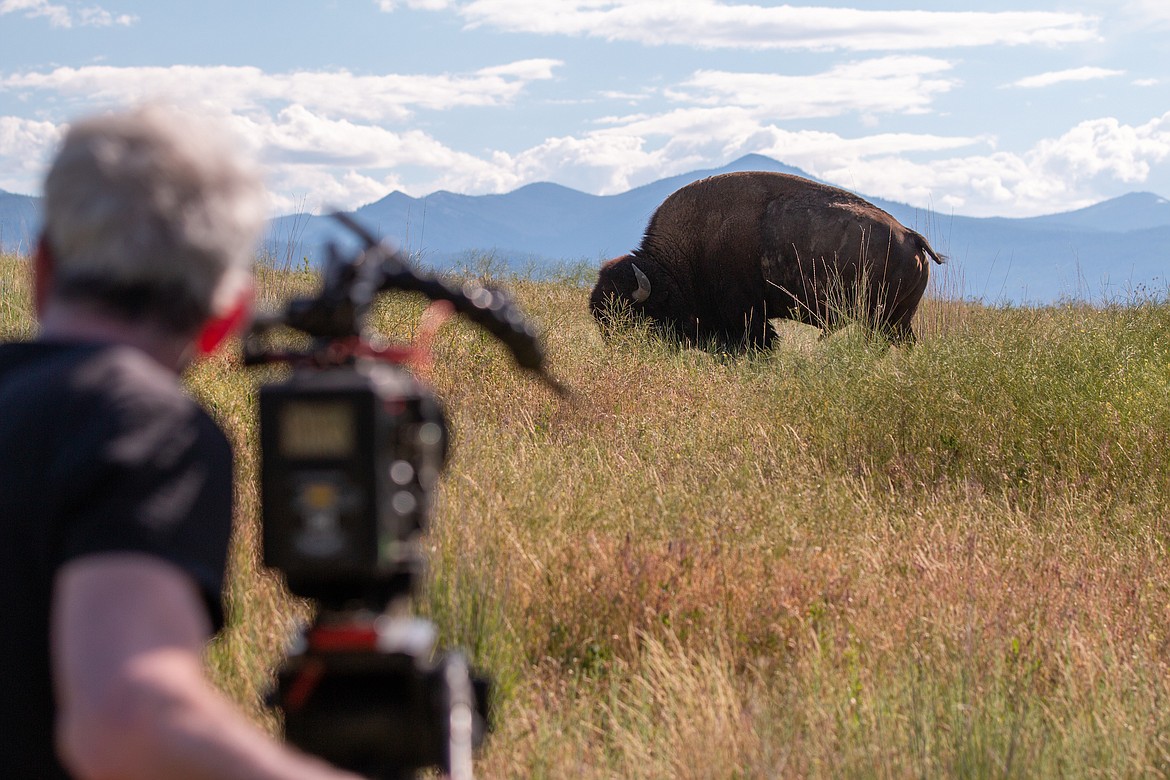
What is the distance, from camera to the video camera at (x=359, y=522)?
1.11 m

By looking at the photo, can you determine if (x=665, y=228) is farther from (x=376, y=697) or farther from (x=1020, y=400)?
(x=376, y=697)

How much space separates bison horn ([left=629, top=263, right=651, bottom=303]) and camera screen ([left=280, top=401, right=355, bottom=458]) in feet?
38.7

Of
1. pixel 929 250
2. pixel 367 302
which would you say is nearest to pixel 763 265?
pixel 929 250

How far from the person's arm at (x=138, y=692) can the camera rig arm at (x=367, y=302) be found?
0.37m

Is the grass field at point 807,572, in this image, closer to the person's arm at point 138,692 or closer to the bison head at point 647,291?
the person's arm at point 138,692

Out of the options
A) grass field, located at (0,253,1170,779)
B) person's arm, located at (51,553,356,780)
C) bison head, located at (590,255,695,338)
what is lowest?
grass field, located at (0,253,1170,779)

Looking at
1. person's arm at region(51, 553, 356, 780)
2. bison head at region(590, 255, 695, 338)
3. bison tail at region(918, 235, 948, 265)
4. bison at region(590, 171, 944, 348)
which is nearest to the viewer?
person's arm at region(51, 553, 356, 780)

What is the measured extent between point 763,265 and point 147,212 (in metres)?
11.4

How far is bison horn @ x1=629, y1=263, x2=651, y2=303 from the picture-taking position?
42.3 feet

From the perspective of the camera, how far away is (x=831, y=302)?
11219 mm

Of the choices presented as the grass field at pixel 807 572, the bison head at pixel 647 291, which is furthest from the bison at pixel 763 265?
the grass field at pixel 807 572

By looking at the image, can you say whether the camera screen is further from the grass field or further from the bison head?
the bison head

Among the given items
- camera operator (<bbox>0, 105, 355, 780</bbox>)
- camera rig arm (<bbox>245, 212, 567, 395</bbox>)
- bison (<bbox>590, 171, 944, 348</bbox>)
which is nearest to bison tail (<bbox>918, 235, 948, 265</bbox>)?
bison (<bbox>590, 171, 944, 348</bbox>)

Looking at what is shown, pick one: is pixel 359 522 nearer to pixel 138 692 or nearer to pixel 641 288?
pixel 138 692
